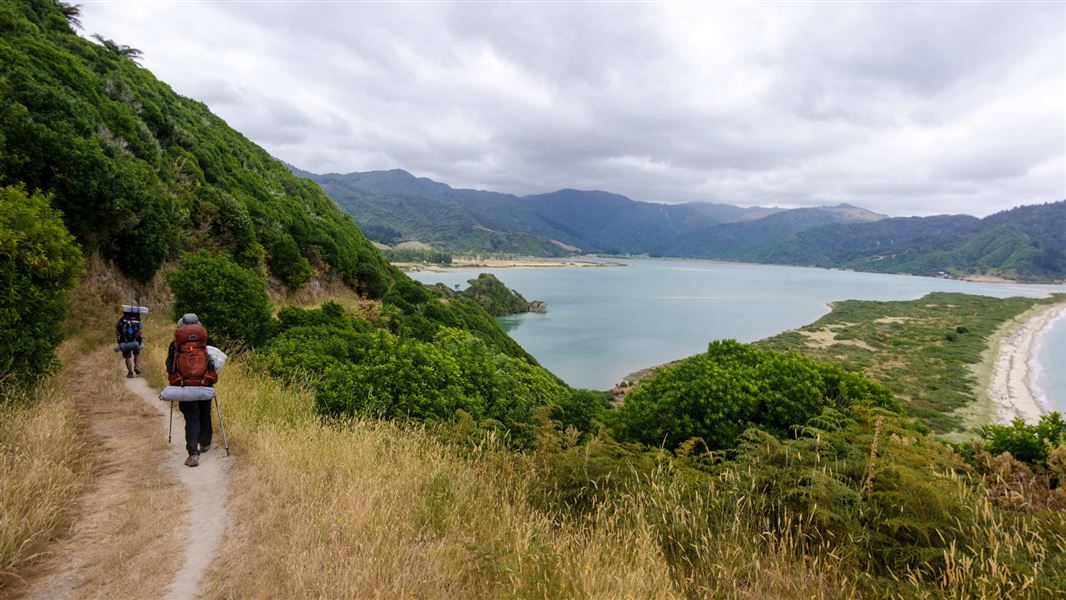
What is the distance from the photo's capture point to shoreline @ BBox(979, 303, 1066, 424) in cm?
2913

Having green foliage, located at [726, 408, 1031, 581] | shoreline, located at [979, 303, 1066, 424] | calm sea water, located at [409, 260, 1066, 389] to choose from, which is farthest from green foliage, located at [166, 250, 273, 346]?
calm sea water, located at [409, 260, 1066, 389]

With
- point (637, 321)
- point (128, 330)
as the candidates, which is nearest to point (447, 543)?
point (128, 330)

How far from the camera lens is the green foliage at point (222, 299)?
1223 cm

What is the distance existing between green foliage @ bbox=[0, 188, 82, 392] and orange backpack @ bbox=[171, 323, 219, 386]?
2.69 m

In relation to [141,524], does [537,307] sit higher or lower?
lower

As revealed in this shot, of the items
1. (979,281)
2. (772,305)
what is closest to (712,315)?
(772,305)

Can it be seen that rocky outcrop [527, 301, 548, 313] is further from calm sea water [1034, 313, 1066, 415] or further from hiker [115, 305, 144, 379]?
hiker [115, 305, 144, 379]

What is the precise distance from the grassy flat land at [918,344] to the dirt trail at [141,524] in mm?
32662

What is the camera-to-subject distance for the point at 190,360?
6.11 m

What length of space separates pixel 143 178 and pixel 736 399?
64.1ft

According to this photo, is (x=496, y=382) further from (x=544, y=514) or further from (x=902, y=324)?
(x=902, y=324)

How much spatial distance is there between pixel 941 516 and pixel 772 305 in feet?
346

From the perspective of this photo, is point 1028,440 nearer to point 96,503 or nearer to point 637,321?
point 96,503

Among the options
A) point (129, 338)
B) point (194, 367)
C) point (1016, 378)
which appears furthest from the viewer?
point (1016, 378)
